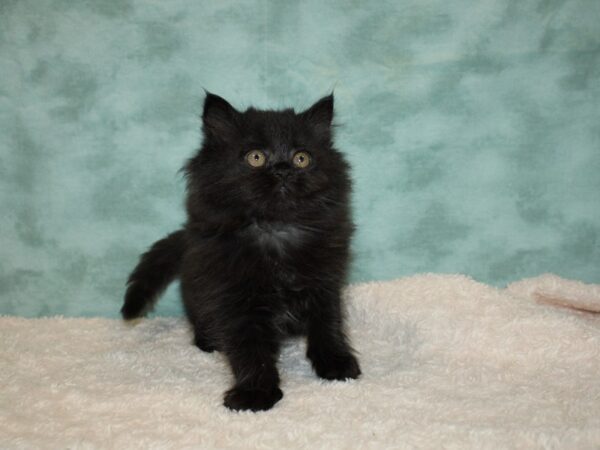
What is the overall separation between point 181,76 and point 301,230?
1018mm

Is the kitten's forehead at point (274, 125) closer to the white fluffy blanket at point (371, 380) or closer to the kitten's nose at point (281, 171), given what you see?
the kitten's nose at point (281, 171)

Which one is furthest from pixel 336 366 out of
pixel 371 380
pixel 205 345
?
pixel 205 345

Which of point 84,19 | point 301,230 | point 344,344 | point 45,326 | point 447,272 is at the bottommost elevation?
point 45,326

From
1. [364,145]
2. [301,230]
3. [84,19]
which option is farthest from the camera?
[364,145]

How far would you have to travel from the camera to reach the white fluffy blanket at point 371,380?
4.81 feet

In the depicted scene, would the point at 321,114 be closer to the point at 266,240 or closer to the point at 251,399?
the point at 266,240

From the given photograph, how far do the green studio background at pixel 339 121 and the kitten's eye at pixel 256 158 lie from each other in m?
0.73

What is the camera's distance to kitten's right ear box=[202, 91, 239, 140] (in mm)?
1878

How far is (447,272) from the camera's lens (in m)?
2.66

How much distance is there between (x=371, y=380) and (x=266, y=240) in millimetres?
576

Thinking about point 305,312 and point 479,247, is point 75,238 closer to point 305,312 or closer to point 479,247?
point 305,312

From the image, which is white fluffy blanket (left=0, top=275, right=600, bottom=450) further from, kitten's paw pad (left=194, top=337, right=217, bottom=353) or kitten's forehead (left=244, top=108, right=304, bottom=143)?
kitten's forehead (left=244, top=108, right=304, bottom=143)

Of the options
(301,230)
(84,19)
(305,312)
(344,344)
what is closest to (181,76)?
(84,19)

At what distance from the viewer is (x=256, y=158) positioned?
1.81m
